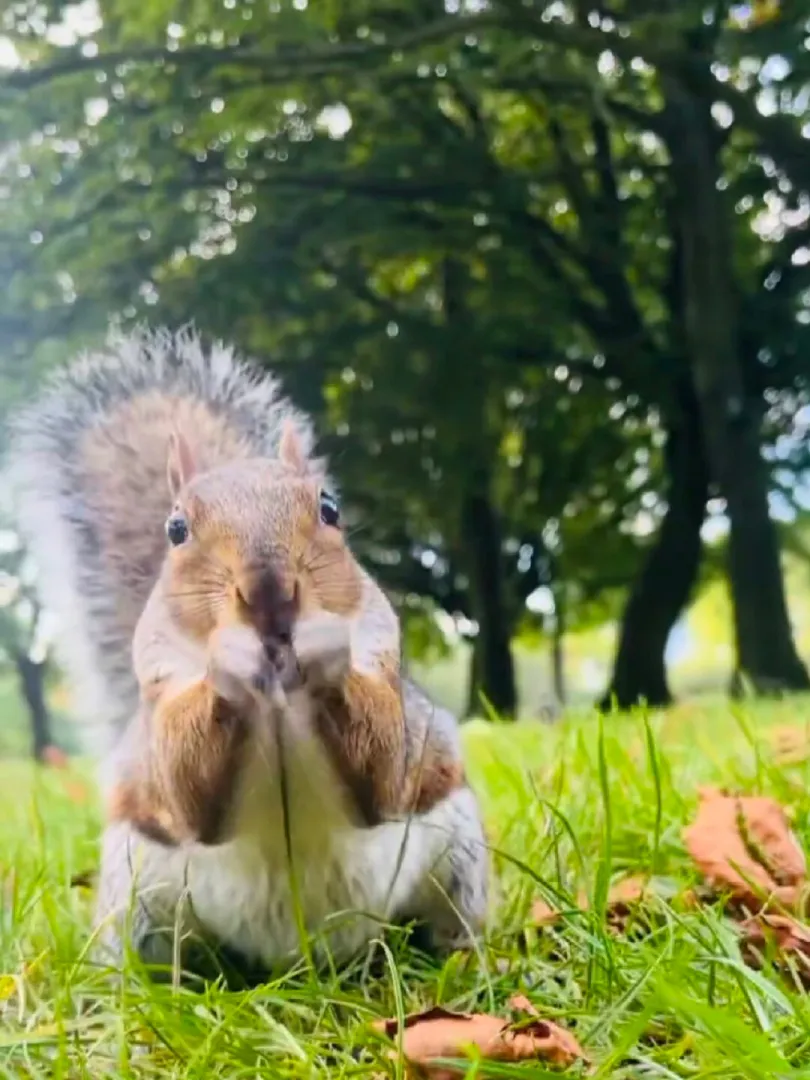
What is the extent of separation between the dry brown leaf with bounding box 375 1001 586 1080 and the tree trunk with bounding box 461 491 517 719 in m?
2.79

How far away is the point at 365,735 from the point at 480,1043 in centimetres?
16

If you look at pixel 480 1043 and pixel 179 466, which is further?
pixel 179 466

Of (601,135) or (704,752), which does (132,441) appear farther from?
(601,135)

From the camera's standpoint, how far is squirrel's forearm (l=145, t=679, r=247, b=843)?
0.57 metres

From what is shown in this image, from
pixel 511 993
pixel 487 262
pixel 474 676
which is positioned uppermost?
pixel 487 262

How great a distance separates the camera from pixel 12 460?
1.02 meters

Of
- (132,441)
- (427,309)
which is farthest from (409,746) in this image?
(427,309)

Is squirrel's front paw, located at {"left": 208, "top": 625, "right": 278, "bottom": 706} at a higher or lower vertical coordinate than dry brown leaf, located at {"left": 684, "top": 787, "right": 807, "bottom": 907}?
higher

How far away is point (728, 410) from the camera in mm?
3295

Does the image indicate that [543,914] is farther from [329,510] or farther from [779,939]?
[329,510]

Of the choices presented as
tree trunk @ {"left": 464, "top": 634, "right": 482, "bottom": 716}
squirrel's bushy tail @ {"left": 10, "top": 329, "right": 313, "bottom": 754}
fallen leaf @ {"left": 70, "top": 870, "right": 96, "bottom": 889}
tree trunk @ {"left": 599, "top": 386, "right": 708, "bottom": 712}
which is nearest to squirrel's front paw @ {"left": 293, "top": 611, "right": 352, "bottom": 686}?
squirrel's bushy tail @ {"left": 10, "top": 329, "right": 313, "bottom": 754}

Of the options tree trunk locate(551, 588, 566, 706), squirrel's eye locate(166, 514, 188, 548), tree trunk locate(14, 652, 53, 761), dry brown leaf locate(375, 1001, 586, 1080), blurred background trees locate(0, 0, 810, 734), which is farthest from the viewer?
tree trunk locate(551, 588, 566, 706)

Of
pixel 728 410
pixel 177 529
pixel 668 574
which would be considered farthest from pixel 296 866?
pixel 668 574

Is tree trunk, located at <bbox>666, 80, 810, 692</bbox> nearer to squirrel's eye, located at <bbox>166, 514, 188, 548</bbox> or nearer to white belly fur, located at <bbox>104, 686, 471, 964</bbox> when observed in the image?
white belly fur, located at <bbox>104, 686, 471, 964</bbox>
